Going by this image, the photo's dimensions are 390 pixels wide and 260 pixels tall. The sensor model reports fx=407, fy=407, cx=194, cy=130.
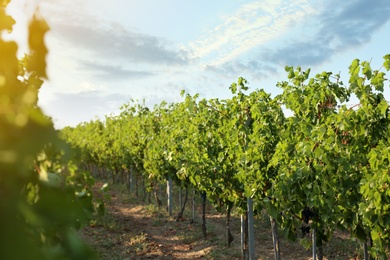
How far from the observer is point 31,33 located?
0.95 metres

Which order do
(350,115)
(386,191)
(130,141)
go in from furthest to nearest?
(130,141), (350,115), (386,191)

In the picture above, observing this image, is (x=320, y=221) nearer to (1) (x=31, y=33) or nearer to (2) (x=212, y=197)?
(2) (x=212, y=197)

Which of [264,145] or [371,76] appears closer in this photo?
[371,76]

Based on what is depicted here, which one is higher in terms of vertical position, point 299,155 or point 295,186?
point 299,155

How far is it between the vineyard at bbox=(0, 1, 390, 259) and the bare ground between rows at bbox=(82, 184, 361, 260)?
548mm

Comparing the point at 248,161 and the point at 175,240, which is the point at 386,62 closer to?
the point at 248,161

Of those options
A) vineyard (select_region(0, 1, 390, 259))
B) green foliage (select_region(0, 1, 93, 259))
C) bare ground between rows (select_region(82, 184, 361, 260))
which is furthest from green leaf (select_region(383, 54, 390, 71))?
bare ground between rows (select_region(82, 184, 361, 260))

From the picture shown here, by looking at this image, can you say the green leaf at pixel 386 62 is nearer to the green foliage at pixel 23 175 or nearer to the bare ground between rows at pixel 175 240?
the green foliage at pixel 23 175

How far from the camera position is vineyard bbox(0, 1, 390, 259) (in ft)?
2.59

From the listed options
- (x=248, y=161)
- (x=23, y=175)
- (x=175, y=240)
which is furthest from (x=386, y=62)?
(x=175, y=240)

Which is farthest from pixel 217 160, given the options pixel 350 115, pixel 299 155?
pixel 350 115

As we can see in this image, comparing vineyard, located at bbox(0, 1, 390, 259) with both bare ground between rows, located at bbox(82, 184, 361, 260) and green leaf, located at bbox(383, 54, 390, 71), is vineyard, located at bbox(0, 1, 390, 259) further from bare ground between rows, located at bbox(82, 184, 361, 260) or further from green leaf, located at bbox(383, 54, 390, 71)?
bare ground between rows, located at bbox(82, 184, 361, 260)

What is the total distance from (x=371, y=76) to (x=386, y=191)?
1497 millimetres

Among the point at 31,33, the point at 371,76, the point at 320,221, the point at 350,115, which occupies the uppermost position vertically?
the point at 371,76
